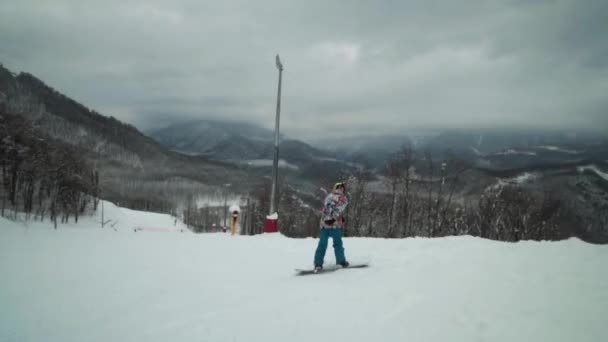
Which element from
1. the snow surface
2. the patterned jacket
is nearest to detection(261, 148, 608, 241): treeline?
the snow surface

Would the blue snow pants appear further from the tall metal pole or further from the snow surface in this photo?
the tall metal pole

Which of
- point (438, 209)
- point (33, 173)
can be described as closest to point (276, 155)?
point (438, 209)

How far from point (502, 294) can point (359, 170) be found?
34434 mm

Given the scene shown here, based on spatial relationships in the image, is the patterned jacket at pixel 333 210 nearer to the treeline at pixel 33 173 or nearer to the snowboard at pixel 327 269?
the snowboard at pixel 327 269

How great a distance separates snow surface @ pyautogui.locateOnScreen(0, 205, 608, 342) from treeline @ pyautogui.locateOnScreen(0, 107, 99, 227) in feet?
132

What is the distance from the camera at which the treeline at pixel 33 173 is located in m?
39.2

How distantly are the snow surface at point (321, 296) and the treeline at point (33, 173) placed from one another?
4016 centimetres

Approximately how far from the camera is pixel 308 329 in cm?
385

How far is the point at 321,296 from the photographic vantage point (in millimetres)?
4961

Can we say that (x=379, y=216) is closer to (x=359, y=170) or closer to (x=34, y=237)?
(x=359, y=170)

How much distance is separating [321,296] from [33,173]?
5150 centimetres

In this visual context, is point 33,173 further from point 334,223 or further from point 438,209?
point 438,209

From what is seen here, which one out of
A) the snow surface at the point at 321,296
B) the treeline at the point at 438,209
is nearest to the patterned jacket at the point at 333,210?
the snow surface at the point at 321,296

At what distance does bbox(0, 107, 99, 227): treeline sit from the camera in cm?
3916
